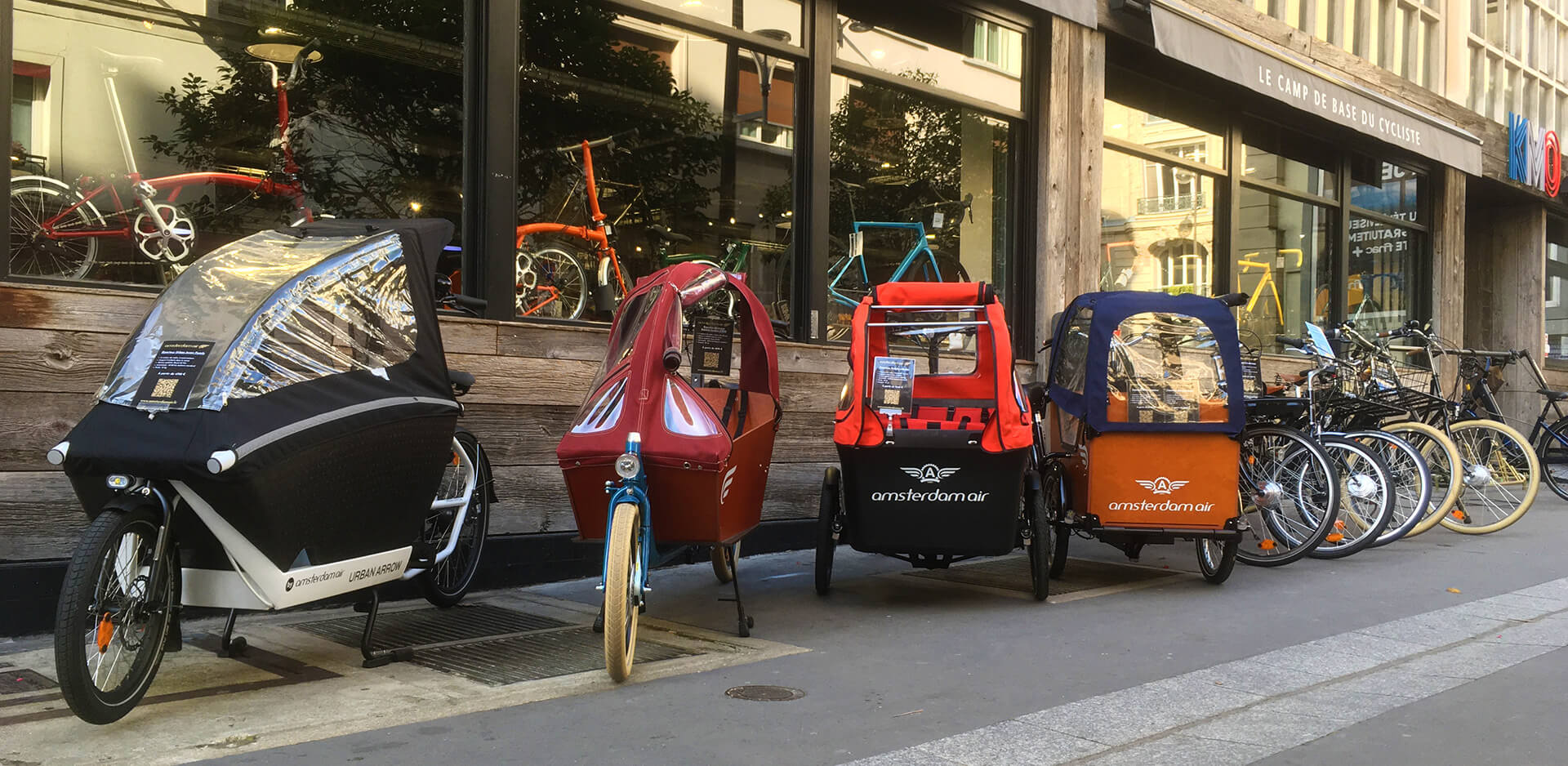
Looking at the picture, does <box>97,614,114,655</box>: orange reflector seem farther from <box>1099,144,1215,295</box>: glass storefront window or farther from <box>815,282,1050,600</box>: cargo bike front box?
<box>1099,144,1215,295</box>: glass storefront window

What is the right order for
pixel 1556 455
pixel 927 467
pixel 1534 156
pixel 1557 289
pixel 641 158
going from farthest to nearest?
pixel 1557 289 → pixel 1534 156 → pixel 1556 455 → pixel 641 158 → pixel 927 467

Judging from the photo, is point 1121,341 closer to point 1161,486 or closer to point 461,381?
point 1161,486

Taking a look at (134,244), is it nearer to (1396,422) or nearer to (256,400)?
(256,400)

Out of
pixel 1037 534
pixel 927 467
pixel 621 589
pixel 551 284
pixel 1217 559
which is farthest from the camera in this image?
pixel 551 284

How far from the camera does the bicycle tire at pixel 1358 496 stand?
7719mm

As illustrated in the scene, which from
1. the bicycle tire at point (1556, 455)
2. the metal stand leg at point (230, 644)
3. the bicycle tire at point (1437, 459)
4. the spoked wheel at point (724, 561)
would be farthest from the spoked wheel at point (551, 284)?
the bicycle tire at point (1556, 455)

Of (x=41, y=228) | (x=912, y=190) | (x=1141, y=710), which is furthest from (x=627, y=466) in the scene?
(x=912, y=190)

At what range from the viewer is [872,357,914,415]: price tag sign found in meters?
6.17

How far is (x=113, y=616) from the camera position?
3830 millimetres

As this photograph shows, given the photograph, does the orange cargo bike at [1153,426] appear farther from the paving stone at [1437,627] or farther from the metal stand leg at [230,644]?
the metal stand leg at [230,644]

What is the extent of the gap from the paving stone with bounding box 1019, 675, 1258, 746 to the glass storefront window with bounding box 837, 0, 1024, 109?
18.5ft

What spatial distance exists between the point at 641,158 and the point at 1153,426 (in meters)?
3.74

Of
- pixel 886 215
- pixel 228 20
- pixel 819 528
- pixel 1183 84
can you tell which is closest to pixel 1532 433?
pixel 1183 84

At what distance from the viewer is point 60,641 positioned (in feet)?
11.7
